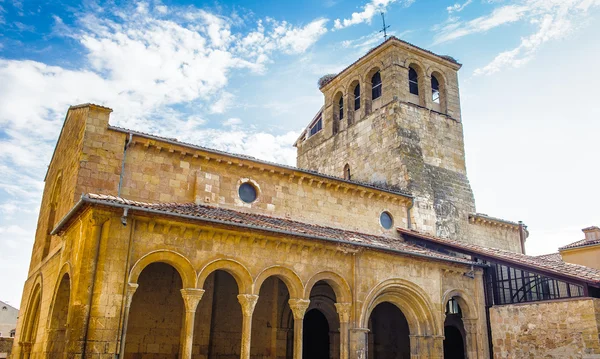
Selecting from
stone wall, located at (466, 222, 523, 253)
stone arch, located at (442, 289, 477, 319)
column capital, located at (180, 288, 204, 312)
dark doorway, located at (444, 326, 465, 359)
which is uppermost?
stone wall, located at (466, 222, 523, 253)

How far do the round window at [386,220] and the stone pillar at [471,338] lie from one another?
4.12 m

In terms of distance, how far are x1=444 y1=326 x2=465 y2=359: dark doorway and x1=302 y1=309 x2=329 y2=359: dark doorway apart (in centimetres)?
487

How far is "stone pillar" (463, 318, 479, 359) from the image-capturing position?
15.1m

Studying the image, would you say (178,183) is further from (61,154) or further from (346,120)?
(346,120)

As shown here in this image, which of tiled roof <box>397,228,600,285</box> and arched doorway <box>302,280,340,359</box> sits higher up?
tiled roof <box>397,228,600,285</box>

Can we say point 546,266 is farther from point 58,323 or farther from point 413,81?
point 58,323

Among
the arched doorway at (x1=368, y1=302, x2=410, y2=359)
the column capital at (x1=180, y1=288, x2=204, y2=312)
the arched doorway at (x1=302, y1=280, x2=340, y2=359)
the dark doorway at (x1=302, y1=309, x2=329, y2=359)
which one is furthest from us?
the arched doorway at (x1=368, y1=302, x2=410, y2=359)

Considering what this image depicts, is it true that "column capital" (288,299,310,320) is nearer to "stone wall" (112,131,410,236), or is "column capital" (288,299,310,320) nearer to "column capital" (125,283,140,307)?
"stone wall" (112,131,410,236)

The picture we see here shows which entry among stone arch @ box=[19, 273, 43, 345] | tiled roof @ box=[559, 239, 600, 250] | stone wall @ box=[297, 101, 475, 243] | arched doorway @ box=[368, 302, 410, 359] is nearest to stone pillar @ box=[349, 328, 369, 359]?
arched doorway @ box=[368, 302, 410, 359]

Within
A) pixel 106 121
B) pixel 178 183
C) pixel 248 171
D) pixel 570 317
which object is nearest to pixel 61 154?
pixel 106 121

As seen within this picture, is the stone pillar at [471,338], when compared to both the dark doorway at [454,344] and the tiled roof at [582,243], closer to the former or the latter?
the dark doorway at [454,344]

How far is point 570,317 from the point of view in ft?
43.2

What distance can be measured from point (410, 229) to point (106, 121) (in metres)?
10.8

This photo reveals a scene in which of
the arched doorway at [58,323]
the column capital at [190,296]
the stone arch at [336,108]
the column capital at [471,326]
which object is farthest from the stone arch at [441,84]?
the arched doorway at [58,323]
